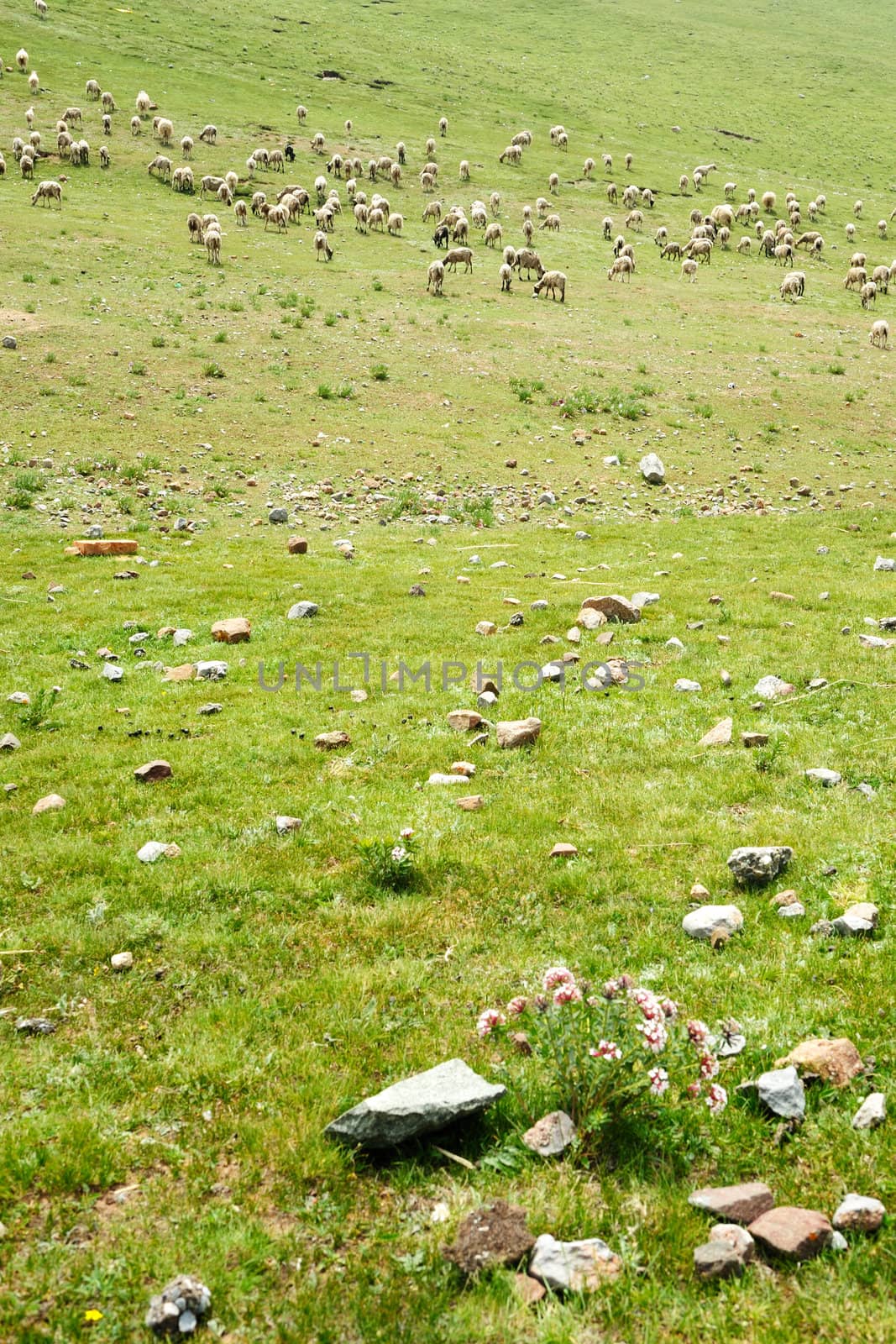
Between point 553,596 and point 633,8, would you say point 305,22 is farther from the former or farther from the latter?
point 553,596

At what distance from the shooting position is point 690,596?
15.1 m

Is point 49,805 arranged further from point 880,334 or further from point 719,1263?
point 880,334

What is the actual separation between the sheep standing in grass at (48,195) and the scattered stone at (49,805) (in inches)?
1796

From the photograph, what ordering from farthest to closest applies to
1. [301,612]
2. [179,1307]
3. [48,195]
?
[48,195] < [301,612] < [179,1307]

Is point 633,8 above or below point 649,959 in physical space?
above

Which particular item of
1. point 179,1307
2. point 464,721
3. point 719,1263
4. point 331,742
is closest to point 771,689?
point 464,721

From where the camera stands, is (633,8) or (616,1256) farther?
(633,8)

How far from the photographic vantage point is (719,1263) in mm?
3488

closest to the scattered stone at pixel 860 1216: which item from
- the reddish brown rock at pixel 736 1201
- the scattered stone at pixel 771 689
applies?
the reddish brown rock at pixel 736 1201

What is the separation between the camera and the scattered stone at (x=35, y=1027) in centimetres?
504

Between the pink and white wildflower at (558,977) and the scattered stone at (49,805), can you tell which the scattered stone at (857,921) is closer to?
the pink and white wildflower at (558,977)

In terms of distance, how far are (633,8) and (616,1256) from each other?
165188 millimetres

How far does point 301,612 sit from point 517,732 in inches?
233

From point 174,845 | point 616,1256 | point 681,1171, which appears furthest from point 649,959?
point 174,845
